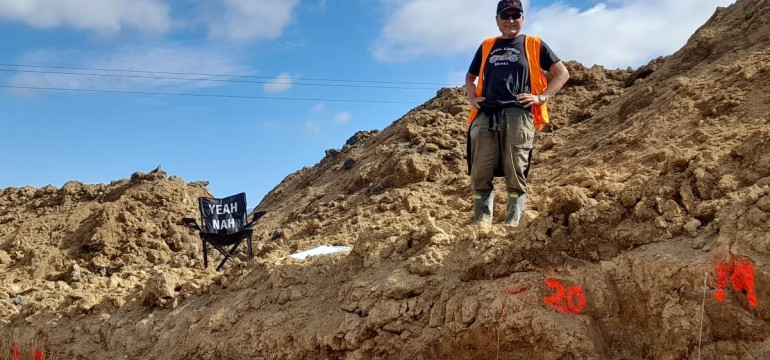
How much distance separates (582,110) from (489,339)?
6.71 m

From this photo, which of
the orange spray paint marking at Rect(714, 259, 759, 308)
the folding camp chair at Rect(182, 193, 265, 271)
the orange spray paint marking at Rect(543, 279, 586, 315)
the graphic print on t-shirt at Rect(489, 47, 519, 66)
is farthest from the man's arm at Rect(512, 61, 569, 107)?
the folding camp chair at Rect(182, 193, 265, 271)

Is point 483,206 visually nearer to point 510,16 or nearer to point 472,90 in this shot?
point 472,90

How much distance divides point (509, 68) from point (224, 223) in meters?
4.05

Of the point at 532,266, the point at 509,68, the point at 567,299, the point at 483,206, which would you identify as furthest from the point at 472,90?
the point at 567,299

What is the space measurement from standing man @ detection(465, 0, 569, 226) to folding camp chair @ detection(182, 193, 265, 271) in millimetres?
3303

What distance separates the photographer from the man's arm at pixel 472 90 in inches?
189

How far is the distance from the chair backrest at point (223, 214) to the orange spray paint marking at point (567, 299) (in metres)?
4.73

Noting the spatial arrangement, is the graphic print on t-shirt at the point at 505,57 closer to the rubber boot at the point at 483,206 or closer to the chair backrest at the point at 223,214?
the rubber boot at the point at 483,206

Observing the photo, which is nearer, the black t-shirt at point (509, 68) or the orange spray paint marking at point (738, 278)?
the orange spray paint marking at point (738, 278)

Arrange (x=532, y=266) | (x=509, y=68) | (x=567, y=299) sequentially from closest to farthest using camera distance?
(x=567, y=299), (x=532, y=266), (x=509, y=68)

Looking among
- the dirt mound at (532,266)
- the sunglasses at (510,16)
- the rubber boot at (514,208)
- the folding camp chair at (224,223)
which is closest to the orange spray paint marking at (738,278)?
the dirt mound at (532,266)

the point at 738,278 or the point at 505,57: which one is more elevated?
the point at 505,57

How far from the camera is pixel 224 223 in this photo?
7.40 metres

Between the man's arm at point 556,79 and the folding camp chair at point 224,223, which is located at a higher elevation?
the man's arm at point 556,79
